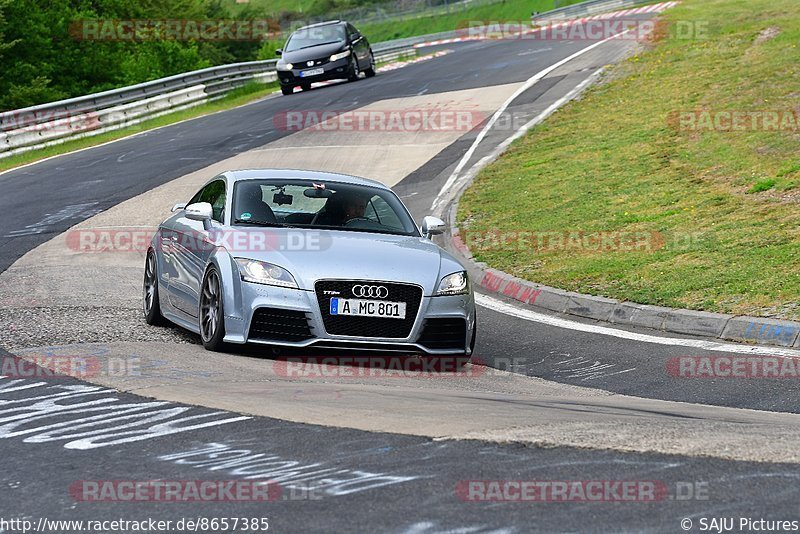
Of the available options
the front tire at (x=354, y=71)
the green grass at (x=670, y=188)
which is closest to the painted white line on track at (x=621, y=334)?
the green grass at (x=670, y=188)

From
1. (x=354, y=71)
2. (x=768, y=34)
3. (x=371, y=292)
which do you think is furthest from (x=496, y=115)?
(x=371, y=292)

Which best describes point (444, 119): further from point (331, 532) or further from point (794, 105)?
point (331, 532)

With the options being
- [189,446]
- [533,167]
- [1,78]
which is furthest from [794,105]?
[1,78]

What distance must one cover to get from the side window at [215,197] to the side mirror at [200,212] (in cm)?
19

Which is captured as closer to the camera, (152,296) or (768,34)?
(152,296)

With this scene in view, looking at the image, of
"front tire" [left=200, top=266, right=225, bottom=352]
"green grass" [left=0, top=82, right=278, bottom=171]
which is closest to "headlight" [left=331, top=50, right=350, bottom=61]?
"green grass" [left=0, top=82, right=278, bottom=171]

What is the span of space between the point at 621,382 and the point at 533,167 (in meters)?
12.4

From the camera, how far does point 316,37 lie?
3772 cm

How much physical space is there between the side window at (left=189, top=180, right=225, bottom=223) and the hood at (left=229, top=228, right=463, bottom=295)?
2.48ft

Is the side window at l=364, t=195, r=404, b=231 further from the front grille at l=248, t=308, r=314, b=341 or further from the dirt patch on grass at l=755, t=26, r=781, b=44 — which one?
the dirt patch on grass at l=755, t=26, r=781, b=44

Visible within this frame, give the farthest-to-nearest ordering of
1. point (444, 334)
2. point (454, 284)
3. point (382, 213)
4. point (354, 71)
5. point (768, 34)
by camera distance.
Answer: point (354, 71) → point (768, 34) → point (382, 213) → point (454, 284) → point (444, 334)

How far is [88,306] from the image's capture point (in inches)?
441

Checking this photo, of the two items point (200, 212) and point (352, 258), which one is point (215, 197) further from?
point (352, 258)

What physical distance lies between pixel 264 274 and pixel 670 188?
945 cm
